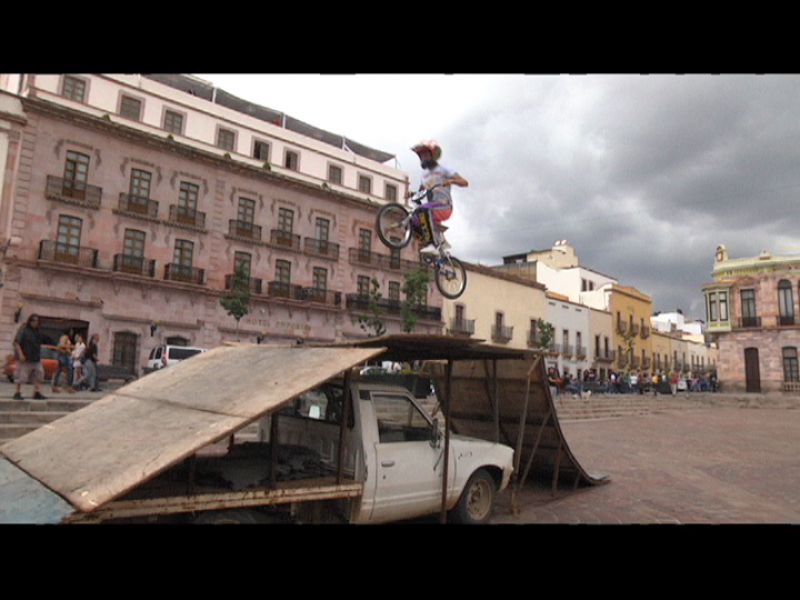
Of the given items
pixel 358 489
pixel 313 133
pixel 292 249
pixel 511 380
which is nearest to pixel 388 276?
pixel 292 249

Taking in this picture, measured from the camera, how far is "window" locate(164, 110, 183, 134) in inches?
1066

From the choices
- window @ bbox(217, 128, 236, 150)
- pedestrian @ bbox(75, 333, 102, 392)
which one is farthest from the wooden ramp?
window @ bbox(217, 128, 236, 150)

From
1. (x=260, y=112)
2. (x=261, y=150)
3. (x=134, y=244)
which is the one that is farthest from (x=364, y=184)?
(x=134, y=244)

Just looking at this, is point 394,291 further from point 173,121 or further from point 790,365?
point 790,365

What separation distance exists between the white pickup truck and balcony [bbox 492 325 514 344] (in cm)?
3168

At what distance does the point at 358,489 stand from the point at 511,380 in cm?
336

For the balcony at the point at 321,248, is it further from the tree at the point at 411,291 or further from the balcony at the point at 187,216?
the tree at the point at 411,291

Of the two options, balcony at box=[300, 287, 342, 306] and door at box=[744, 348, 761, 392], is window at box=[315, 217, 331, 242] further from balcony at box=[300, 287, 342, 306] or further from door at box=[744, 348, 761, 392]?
door at box=[744, 348, 761, 392]

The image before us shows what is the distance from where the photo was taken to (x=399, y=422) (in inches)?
207

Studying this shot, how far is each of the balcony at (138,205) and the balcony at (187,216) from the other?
81cm

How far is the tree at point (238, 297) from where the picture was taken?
24.5 m

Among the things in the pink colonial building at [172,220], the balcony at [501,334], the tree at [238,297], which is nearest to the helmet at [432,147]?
the tree at [238,297]

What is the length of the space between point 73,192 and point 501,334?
87.9 feet
